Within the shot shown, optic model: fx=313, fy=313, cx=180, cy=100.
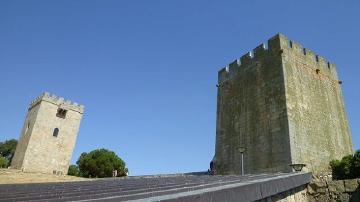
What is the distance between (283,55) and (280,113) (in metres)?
2.81

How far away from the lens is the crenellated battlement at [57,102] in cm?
4056

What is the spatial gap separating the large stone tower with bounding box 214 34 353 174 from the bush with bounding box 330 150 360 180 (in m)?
1.04

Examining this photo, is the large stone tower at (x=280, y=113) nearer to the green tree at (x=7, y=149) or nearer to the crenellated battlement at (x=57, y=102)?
the crenellated battlement at (x=57, y=102)

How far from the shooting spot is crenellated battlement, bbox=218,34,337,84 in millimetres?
14570

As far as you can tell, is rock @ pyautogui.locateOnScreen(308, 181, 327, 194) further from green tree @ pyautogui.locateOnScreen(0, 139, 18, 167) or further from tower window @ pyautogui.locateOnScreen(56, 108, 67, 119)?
green tree @ pyautogui.locateOnScreen(0, 139, 18, 167)

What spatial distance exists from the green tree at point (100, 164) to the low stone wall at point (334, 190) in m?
37.8

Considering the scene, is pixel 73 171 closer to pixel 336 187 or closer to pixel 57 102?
pixel 57 102

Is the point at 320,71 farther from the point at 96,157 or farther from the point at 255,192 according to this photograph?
the point at 96,157

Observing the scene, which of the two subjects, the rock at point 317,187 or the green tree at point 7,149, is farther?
the green tree at point 7,149

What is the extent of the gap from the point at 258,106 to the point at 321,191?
8.87 meters

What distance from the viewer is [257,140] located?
1382 centimetres

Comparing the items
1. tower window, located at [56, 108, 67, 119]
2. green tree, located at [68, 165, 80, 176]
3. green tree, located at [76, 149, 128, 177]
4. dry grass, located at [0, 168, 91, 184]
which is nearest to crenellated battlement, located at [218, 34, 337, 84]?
dry grass, located at [0, 168, 91, 184]

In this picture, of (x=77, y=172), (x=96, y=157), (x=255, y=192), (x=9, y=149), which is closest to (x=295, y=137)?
(x=255, y=192)

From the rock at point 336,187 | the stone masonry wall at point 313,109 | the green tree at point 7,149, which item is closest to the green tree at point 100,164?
the green tree at point 7,149
